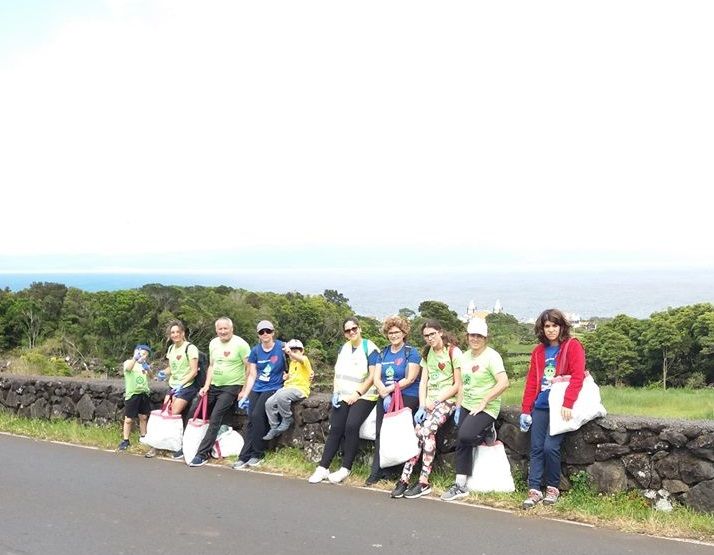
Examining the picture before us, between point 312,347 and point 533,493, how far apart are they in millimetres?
44287

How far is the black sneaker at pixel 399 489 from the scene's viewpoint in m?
6.83

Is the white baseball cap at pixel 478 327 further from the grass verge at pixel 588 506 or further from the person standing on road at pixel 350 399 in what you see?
the grass verge at pixel 588 506

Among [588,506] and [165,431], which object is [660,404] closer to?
[588,506]

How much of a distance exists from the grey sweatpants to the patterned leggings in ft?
5.86

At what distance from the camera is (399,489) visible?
6.88 meters

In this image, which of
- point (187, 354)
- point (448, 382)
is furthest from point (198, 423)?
point (448, 382)

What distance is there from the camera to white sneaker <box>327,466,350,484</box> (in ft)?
24.3

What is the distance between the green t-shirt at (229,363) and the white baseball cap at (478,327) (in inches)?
121

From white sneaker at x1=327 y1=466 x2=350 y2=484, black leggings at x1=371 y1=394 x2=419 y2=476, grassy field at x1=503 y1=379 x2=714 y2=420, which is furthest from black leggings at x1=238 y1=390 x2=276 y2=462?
grassy field at x1=503 y1=379 x2=714 y2=420

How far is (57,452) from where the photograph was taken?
909cm

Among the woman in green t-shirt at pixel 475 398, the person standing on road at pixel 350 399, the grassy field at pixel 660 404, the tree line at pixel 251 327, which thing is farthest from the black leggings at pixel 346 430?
the tree line at pixel 251 327

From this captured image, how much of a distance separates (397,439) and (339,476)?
827 mm

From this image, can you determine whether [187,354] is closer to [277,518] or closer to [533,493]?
[277,518]

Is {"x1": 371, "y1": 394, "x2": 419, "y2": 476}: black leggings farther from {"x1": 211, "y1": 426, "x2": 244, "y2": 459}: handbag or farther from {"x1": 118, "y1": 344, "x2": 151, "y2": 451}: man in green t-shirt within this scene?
{"x1": 118, "y1": 344, "x2": 151, "y2": 451}: man in green t-shirt
